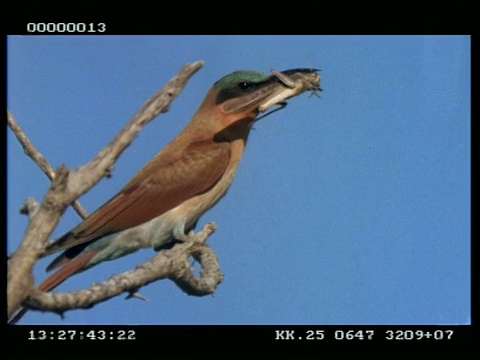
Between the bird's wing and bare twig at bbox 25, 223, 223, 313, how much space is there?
187 millimetres

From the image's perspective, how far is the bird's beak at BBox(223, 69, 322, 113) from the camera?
14.6 ft

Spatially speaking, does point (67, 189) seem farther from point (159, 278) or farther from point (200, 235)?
point (200, 235)

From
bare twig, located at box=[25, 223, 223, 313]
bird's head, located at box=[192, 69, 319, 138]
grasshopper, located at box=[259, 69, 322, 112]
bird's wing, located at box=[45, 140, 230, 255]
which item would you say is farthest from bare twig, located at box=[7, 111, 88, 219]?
grasshopper, located at box=[259, 69, 322, 112]

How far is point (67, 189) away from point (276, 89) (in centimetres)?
126

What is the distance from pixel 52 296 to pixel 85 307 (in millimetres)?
149

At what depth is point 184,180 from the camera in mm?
4434

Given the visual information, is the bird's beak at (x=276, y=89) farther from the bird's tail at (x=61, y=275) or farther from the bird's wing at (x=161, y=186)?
the bird's tail at (x=61, y=275)

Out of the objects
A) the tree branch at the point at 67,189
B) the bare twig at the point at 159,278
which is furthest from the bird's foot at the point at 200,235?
the tree branch at the point at 67,189

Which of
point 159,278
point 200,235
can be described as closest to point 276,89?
point 200,235

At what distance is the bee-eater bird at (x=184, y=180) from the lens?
4.21 meters

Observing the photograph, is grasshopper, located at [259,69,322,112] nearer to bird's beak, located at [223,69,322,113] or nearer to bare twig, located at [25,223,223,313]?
bird's beak, located at [223,69,322,113]

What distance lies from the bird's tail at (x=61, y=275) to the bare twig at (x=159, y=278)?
239 millimetres
